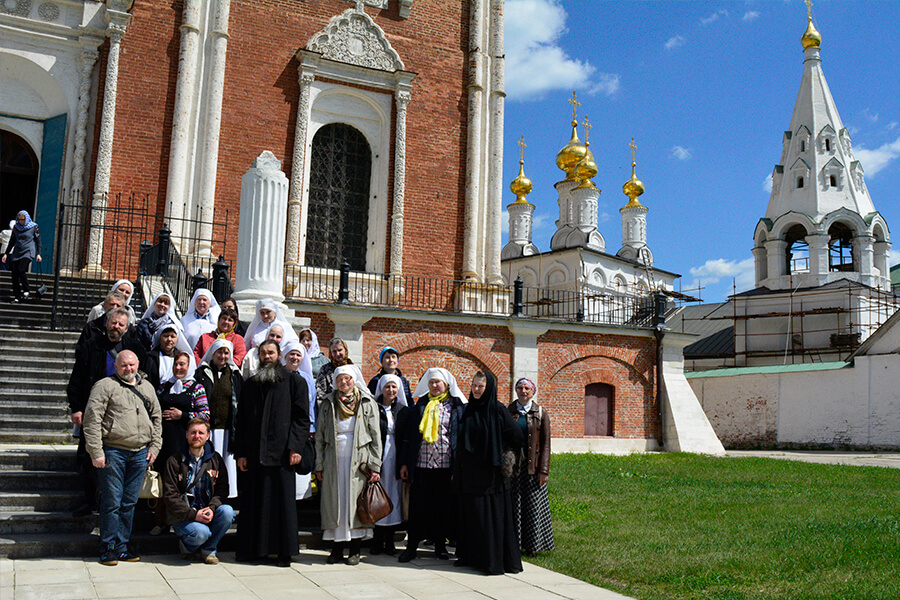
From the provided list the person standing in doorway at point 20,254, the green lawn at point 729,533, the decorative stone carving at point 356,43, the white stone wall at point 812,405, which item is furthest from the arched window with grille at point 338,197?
the white stone wall at point 812,405

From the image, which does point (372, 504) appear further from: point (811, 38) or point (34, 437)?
point (811, 38)

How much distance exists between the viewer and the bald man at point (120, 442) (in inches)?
236

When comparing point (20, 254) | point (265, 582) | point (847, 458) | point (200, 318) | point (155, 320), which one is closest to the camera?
point (265, 582)

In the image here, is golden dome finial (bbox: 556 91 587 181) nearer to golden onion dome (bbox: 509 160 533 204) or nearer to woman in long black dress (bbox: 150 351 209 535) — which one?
golden onion dome (bbox: 509 160 533 204)

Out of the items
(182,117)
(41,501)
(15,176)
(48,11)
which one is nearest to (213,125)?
(182,117)

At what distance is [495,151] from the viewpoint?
1964cm

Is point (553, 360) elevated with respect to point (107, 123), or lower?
lower

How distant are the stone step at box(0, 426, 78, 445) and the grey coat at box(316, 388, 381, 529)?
11.0 ft

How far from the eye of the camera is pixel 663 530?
8328mm

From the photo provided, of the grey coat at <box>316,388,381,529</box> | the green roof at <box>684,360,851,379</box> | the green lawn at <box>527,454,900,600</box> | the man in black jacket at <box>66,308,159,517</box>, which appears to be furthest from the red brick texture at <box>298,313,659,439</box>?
the grey coat at <box>316,388,381,529</box>

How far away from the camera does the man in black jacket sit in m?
6.59

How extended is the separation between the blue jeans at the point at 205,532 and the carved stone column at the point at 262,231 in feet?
14.3

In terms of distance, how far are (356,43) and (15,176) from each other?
7.62 meters

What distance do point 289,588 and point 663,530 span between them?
417 centimetres
